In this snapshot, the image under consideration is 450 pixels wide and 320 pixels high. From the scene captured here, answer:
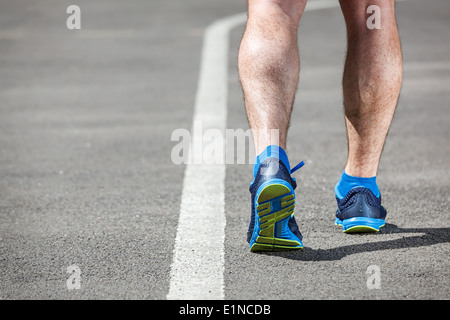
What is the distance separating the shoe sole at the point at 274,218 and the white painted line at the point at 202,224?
0.19 metres

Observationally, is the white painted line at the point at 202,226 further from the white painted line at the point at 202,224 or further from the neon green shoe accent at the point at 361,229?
the neon green shoe accent at the point at 361,229

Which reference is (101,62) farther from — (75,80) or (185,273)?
(185,273)

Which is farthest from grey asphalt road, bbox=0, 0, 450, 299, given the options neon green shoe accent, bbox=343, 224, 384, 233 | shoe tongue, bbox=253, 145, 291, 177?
shoe tongue, bbox=253, 145, 291, 177

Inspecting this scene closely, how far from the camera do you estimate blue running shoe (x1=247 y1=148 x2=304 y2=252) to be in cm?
280

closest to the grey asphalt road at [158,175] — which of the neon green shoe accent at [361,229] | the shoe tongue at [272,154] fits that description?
the neon green shoe accent at [361,229]

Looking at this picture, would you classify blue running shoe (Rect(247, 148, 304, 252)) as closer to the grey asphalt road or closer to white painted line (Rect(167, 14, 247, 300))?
the grey asphalt road

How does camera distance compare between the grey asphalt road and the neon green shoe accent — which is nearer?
the grey asphalt road

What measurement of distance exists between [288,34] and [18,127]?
119 inches

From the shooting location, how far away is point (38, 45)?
8.79 meters

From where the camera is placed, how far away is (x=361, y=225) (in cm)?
321

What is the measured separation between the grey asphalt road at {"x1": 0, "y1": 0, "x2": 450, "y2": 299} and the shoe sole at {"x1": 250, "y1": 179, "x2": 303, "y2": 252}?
65mm

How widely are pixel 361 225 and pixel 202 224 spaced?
27.4 inches
